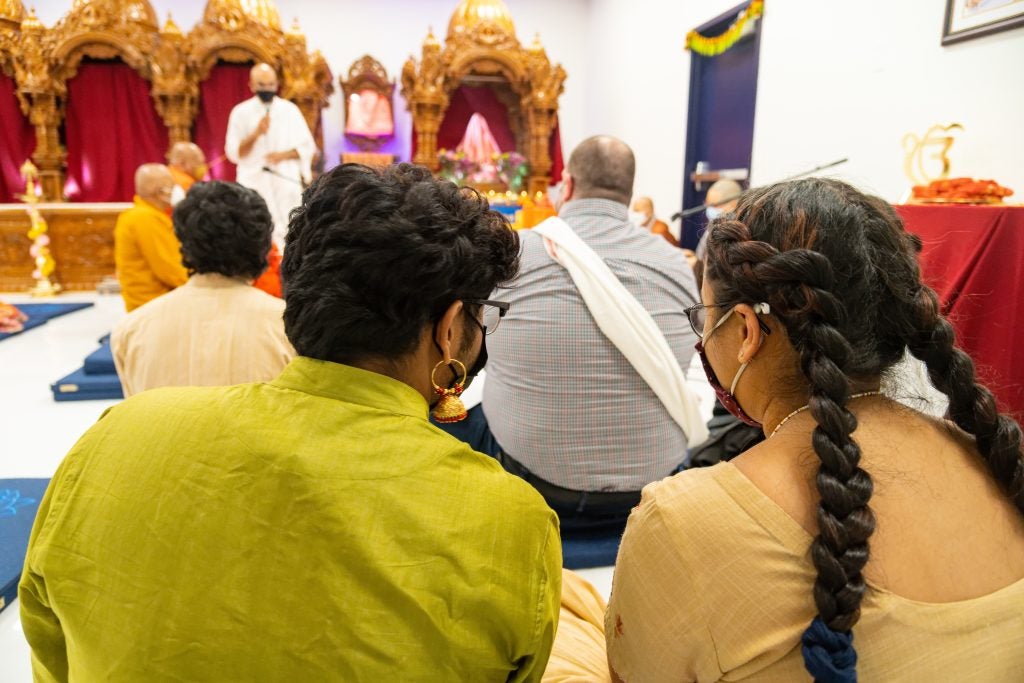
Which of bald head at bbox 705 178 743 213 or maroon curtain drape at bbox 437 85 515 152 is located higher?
maroon curtain drape at bbox 437 85 515 152

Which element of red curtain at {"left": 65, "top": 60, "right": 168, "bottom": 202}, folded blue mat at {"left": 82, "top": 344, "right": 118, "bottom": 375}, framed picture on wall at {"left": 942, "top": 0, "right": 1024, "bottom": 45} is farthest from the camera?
Answer: red curtain at {"left": 65, "top": 60, "right": 168, "bottom": 202}

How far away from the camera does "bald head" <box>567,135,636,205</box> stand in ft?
7.06

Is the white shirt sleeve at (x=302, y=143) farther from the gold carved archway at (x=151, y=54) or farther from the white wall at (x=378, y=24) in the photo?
the white wall at (x=378, y=24)

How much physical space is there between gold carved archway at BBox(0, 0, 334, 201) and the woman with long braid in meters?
7.04

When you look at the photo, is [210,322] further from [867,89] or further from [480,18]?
[480,18]

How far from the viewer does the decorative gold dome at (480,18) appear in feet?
23.4

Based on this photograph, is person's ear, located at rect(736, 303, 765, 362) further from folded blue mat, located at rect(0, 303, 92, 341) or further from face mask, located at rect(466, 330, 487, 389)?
folded blue mat, located at rect(0, 303, 92, 341)

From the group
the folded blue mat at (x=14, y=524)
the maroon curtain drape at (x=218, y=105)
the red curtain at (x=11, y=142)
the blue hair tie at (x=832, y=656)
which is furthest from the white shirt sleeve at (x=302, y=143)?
the blue hair tie at (x=832, y=656)

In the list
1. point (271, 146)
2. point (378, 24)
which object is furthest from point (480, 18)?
point (271, 146)

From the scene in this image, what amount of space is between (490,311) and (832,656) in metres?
0.66

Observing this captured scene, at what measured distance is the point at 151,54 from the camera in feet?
22.6

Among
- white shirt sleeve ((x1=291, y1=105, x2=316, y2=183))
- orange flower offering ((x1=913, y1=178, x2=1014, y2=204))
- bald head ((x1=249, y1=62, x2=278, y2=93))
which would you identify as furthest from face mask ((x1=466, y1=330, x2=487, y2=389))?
bald head ((x1=249, y1=62, x2=278, y2=93))

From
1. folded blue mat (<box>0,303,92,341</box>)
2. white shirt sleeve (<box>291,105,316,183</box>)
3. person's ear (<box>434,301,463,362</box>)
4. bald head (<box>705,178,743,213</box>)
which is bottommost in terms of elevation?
folded blue mat (<box>0,303,92,341</box>)

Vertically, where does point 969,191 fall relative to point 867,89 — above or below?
below
